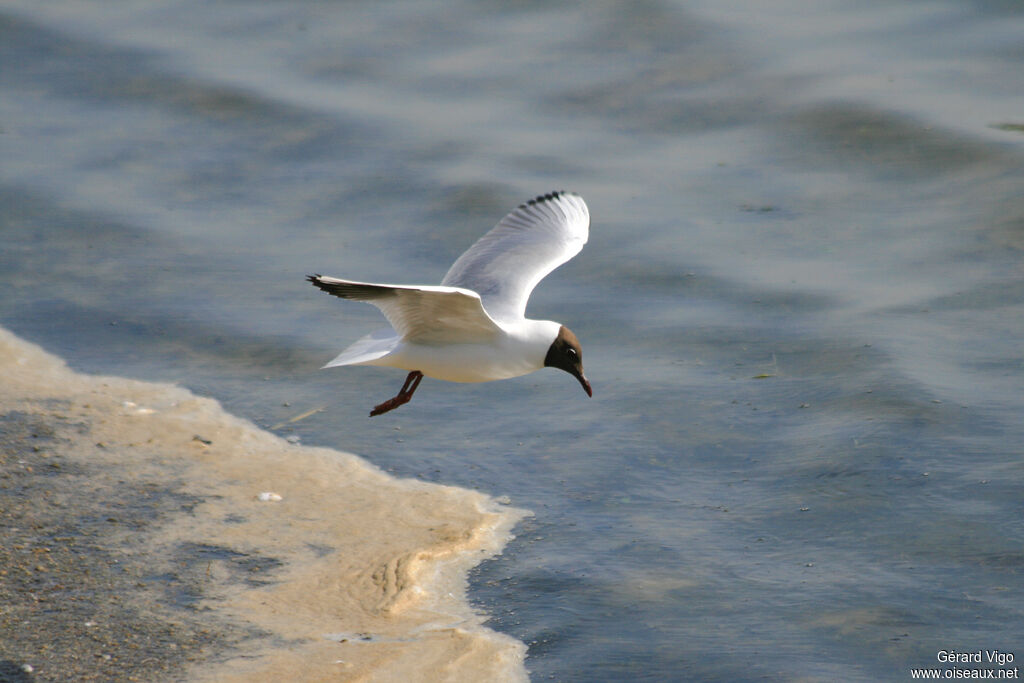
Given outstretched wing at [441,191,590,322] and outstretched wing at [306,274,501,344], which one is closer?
outstretched wing at [306,274,501,344]

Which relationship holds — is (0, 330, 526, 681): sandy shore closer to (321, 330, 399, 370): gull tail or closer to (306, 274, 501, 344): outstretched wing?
(321, 330, 399, 370): gull tail

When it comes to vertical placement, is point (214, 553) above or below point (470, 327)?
below

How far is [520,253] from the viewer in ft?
21.6

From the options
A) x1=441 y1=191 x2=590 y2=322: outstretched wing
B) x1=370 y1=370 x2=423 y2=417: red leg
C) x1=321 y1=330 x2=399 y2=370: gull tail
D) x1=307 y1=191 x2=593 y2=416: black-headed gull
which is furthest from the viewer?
x1=441 y1=191 x2=590 y2=322: outstretched wing

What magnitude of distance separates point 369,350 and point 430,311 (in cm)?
45

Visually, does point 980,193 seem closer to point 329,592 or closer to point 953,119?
point 953,119

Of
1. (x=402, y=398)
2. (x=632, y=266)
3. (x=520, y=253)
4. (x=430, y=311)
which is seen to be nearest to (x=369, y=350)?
(x=402, y=398)

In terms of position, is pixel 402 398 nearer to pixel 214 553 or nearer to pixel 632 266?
pixel 214 553

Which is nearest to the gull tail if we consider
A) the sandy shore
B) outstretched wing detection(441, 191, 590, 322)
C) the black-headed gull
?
the black-headed gull

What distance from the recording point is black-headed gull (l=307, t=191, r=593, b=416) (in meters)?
5.23

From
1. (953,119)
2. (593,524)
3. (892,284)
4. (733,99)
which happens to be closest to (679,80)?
(733,99)

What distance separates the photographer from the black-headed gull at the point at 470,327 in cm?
523

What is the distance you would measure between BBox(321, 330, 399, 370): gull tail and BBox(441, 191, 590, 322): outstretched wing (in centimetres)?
45

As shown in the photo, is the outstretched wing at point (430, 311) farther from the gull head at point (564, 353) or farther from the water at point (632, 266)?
the water at point (632, 266)
